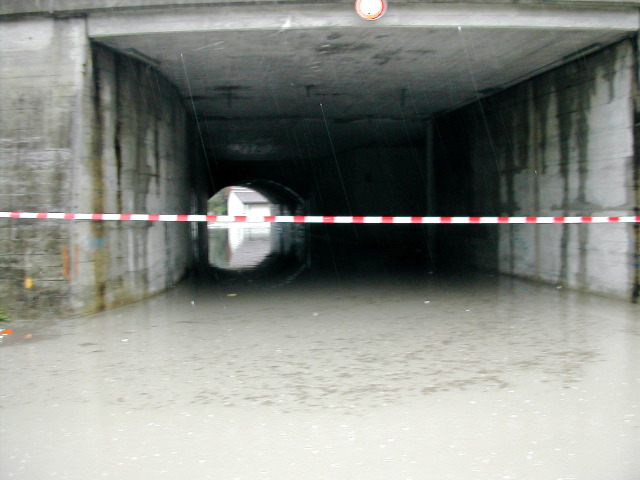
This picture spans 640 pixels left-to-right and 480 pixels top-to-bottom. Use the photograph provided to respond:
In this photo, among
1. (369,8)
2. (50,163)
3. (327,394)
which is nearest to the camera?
(327,394)

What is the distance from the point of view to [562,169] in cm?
1000

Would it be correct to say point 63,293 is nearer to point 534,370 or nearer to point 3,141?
point 3,141

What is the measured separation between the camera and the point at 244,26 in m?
7.79

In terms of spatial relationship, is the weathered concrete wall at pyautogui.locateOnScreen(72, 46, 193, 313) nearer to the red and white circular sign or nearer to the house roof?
the red and white circular sign

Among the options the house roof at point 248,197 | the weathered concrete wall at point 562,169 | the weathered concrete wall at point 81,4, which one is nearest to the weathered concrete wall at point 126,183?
the weathered concrete wall at point 81,4

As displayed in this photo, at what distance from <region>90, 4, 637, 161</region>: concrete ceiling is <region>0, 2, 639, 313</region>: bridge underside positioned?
1.1 inches

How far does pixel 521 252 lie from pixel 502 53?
12.4ft

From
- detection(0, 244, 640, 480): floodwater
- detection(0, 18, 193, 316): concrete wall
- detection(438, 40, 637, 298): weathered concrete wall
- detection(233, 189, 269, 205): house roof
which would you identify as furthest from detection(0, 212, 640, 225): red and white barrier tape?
detection(233, 189, 269, 205): house roof

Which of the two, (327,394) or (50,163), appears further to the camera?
(50,163)

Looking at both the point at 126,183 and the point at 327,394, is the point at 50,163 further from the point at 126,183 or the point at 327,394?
the point at 327,394

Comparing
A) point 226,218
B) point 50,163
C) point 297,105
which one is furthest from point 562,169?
point 50,163

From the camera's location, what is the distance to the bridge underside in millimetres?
7746

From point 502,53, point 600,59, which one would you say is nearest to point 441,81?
point 502,53

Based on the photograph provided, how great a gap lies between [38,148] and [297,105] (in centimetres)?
703
